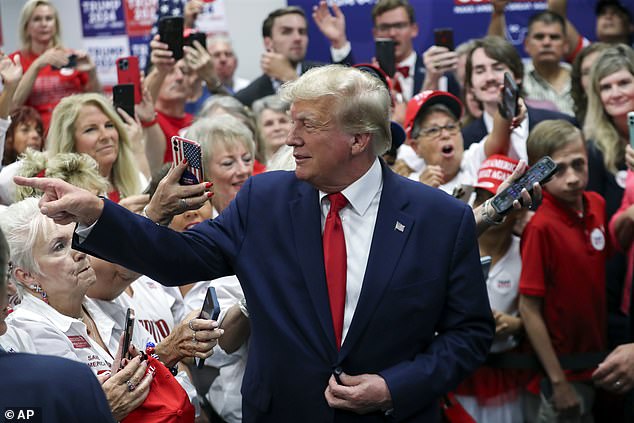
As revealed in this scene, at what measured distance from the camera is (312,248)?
296cm

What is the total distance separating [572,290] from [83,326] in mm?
2362

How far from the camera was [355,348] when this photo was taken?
9.54 ft

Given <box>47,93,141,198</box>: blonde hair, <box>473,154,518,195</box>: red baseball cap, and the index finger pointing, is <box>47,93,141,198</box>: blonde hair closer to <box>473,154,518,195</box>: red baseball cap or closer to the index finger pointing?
<box>473,154,518,195</box>: red baseball cap

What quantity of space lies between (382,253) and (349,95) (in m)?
0.48

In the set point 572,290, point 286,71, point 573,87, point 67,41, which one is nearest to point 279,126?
point 286,71

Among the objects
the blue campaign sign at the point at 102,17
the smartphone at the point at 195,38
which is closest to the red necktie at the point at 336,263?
the smartphone at the point at 195,38

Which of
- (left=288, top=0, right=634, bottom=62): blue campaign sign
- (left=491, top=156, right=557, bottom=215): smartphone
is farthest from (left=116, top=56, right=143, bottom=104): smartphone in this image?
(left=288, top=0, right=634, bottom=62): blue campaign sign

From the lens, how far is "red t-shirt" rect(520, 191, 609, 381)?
4.54m

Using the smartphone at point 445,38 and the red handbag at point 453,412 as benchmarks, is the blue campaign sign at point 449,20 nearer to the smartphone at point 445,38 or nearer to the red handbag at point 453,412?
the smartphone at point 445,38

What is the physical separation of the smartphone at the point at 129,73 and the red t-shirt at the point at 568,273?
2422mm

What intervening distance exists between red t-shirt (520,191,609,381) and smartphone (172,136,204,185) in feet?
6.94

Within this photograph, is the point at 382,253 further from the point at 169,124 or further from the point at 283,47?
the point at 283,47

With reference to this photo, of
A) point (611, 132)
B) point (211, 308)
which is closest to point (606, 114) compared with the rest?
point (611, 132)

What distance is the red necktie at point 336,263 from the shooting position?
2.94 m
